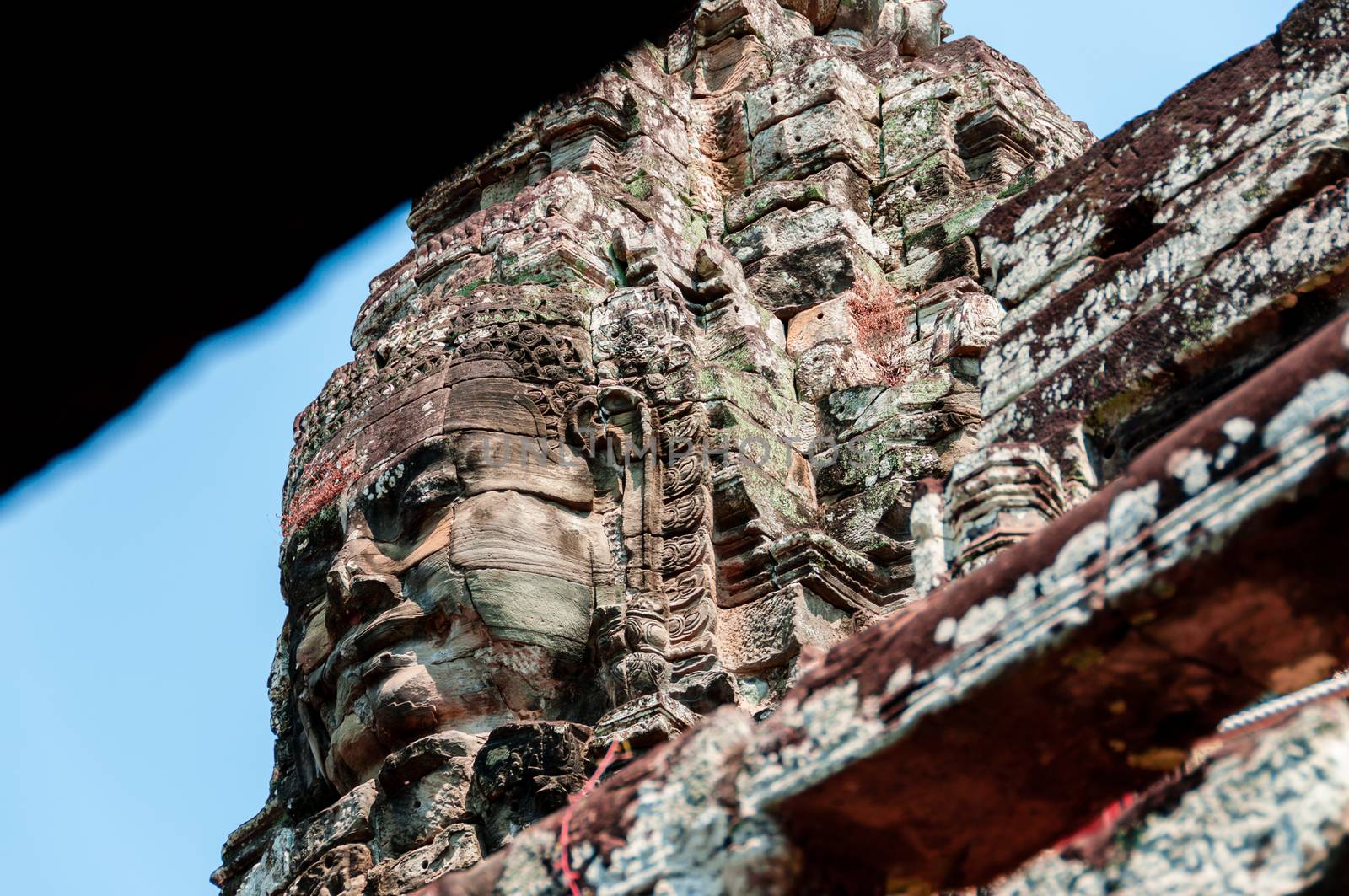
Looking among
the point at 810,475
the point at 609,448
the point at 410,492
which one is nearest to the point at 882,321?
the point at 810,475

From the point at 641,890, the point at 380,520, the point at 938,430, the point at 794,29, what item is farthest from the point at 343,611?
the point at 794,29

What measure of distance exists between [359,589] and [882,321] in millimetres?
3613

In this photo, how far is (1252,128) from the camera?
5082mm

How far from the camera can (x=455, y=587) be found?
329 inches

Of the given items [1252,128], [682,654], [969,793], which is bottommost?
[969,793]

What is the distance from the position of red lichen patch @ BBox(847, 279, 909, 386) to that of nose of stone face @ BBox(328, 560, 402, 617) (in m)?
3.10

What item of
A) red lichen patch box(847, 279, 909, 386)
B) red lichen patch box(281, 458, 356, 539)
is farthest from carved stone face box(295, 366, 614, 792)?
red lichen patch box(847, 279, 909, 386)

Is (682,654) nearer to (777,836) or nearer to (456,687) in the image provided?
(456,687)

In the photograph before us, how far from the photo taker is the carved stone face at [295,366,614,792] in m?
8.33

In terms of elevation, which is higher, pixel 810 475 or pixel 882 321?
pixel 882 321

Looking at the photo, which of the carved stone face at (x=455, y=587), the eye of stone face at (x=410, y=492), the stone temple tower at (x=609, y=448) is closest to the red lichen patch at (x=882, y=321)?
the stone temple tower at (x=609, y=448)

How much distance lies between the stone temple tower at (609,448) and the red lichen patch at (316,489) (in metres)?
0.03

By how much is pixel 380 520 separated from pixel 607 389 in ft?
4.36

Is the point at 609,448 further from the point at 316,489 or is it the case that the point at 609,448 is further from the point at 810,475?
the point at 316,489
